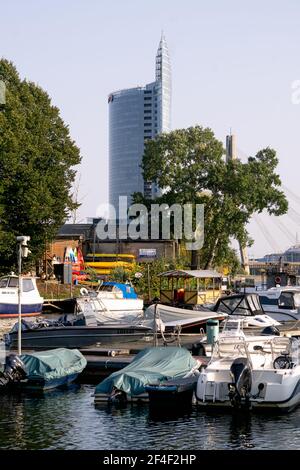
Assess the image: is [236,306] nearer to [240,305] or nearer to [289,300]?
[240,305]

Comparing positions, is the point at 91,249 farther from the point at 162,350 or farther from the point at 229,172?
the point at 162,350

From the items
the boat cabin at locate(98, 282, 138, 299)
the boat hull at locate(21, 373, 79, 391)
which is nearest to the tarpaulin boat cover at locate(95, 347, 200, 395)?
the boat hull at locate(21, 373, 79, 391)

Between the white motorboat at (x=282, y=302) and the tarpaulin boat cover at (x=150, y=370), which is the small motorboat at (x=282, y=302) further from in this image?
the tarpaulin boat cover at (x=150, y=370)

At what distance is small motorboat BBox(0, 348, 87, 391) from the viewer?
102ft

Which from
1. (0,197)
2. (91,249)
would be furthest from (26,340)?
(91,249)

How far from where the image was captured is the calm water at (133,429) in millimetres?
23078

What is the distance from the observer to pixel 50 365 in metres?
31.4

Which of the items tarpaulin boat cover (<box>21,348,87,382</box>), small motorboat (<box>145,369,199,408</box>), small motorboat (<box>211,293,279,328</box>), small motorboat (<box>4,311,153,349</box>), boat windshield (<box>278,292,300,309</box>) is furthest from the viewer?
boat windshield (<box>278,292,300,309</box>)

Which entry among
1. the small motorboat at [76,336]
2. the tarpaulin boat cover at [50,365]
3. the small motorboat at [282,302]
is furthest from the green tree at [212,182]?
the tarpaulin boat cover at [50,365]

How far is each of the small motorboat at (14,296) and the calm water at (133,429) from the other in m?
32.9

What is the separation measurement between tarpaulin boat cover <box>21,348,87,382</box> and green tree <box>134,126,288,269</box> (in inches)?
2251

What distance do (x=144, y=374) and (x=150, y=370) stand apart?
0.43 metres

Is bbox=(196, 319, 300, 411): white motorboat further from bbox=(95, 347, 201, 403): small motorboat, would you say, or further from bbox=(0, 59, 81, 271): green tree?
bbox=(0, 59, 81, 271): green tree

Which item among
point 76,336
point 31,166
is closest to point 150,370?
point 76,336
